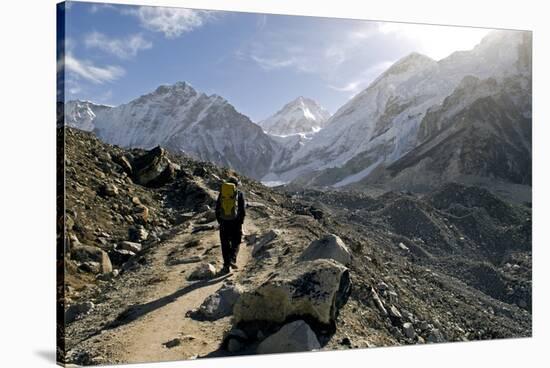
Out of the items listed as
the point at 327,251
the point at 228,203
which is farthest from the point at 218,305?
the point at 327,251

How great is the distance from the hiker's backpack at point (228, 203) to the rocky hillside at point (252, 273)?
2.61 ft

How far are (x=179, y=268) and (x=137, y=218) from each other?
2.60 metres

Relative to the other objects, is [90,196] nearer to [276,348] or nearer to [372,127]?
[276,348]

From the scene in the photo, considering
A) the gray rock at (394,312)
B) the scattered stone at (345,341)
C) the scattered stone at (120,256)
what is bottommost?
the scattered stone at (345,341)

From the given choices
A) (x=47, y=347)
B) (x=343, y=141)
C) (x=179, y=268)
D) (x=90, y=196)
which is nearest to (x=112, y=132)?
(x=90, y=196)

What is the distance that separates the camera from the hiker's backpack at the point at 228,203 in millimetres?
7729

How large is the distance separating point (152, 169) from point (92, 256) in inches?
187

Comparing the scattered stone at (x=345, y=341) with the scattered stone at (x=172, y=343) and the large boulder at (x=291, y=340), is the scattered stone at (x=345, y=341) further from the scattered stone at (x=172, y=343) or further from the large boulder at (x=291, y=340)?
the scattered stone at (x=172, y=343)

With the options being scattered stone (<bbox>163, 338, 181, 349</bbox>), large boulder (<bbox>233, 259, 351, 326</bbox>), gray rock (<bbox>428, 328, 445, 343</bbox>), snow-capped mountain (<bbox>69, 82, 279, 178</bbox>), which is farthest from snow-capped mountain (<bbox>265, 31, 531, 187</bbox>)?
scattered stone (<bbox>163, 338, 181, 349</bbox>)

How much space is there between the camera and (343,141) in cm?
4762

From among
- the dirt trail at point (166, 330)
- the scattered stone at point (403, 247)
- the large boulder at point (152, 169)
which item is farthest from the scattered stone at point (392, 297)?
the large boulder at point (152, 169)

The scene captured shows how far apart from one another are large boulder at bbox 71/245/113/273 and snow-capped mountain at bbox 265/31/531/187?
5933mm

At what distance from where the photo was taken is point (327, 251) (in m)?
7.89
